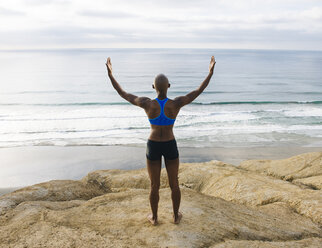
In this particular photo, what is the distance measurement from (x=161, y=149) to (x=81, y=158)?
9832 millimetres

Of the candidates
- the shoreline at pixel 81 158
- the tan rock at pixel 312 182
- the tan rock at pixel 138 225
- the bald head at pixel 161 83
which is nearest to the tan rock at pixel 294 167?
the tan rock at pixel 312 182

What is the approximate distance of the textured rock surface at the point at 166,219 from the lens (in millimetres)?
4512

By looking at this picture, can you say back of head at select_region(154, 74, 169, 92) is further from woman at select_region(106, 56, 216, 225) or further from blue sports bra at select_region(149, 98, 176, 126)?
blue sports bra at select_region(149, 98, 176, 126)

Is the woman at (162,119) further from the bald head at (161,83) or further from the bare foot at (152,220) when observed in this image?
the bare foot at (152,220)

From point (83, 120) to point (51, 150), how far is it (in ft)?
23.2

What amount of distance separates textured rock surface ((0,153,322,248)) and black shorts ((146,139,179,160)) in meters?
1.23

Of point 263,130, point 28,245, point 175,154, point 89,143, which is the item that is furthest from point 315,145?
point 28,245

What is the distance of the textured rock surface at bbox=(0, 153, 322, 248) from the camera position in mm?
4512

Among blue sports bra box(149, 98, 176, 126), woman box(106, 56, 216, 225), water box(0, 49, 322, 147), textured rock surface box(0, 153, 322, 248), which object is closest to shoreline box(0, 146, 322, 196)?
water box(0, 49, 322, 147)

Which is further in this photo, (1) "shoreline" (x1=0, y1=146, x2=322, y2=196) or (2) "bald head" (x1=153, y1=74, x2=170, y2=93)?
(1) "shoreline" (x1=0, y1=146, x2=322, y2=196)

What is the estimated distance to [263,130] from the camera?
61.5ft

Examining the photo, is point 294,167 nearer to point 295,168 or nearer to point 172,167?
point 295,168

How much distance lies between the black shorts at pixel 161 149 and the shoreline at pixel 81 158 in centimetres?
762

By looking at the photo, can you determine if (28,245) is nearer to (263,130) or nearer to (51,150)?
(51,150)
